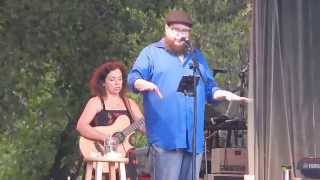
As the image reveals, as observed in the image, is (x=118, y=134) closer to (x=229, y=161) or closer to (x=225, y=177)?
(x=225, y=177)

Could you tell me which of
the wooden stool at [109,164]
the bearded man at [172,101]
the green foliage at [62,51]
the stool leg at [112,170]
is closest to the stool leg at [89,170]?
the wooden stool at [109,164]

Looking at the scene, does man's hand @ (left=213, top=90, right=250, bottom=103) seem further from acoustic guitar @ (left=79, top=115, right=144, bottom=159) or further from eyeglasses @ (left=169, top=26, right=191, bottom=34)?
acoustic guitar @ (left=79, top=115, right=144, bottom=159)

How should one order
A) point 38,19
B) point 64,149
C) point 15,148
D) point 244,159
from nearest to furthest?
1. point 244,159
2. point 38,19
3. point 64,149
4. point 15,148

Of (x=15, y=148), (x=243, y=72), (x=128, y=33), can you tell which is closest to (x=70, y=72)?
(x=128, y=33)

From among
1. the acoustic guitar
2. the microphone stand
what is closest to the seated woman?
the acoustic guitar

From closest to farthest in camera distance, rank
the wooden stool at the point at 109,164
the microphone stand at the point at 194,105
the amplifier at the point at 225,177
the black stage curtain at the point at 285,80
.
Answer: the microphone stand at the point at 194,105, the black stage curtain at the point at 285,80, the wooden stool at the point at 109,164, the amplifier at the point at 225,177

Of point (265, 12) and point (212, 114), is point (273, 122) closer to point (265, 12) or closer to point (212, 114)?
point (265, 12)

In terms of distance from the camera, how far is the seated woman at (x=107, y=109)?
5645 millimetres

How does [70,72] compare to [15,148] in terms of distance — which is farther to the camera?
[15,148]

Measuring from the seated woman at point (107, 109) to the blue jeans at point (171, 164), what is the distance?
0.97 metres

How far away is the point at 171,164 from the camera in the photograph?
4629mm

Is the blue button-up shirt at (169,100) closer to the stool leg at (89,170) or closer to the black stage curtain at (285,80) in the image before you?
the black stage curtain at (285,80)

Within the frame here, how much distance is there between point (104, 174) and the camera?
572 centimetres

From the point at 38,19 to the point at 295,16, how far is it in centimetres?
366
